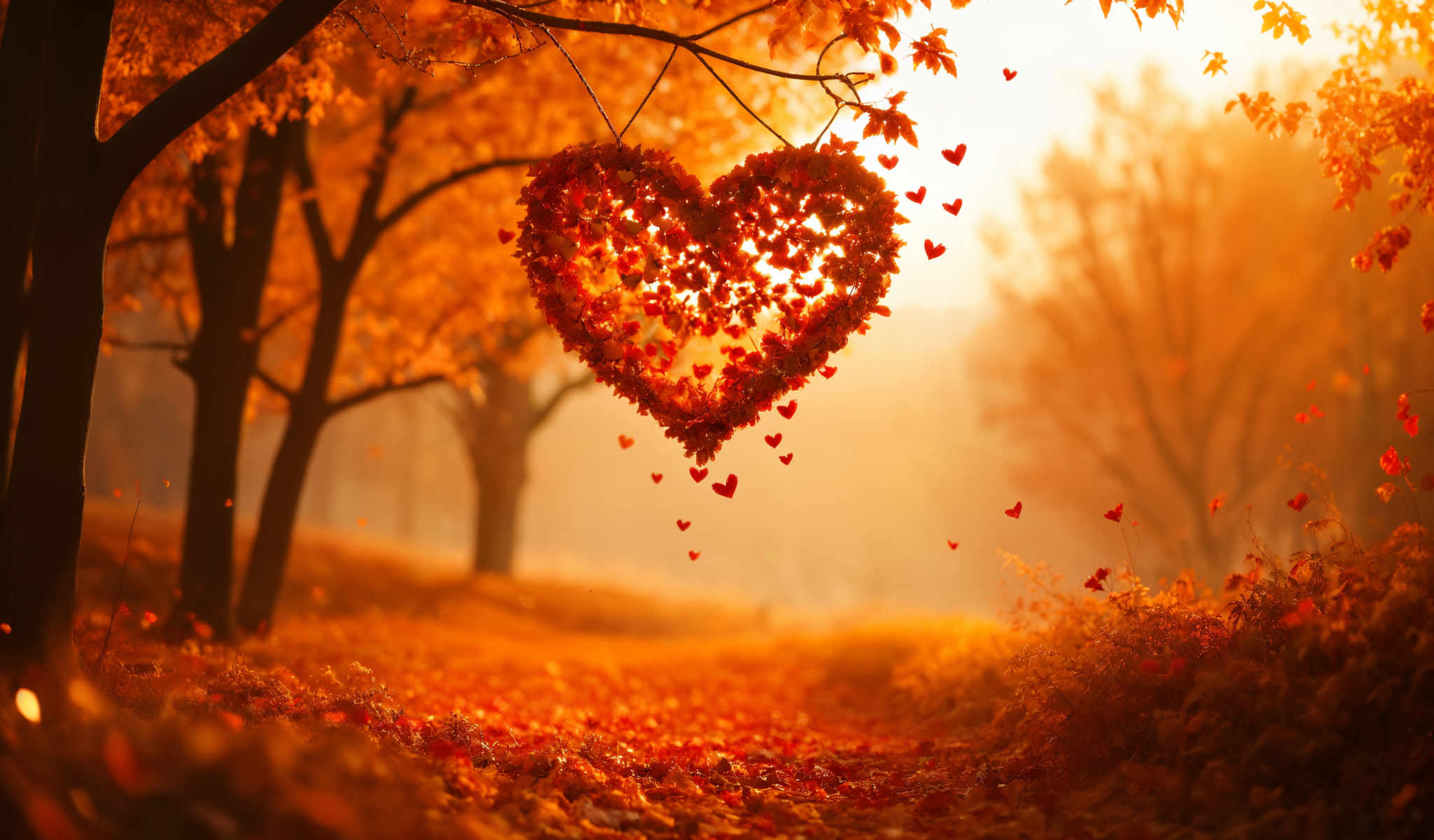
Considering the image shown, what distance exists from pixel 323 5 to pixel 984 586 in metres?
41.9

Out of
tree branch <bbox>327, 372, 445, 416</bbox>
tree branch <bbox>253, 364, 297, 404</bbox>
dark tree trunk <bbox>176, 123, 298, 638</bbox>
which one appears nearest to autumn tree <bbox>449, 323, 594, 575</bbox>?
tree branch <bbox>327, 372, 445, 416</bbox>

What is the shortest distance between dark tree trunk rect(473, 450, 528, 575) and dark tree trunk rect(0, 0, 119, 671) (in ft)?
43.8

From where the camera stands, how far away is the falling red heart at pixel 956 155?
5441mm

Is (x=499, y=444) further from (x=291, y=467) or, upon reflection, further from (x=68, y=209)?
(x=68, y=209)

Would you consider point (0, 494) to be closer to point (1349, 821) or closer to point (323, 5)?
point (323, 5)

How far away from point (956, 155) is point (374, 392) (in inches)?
287

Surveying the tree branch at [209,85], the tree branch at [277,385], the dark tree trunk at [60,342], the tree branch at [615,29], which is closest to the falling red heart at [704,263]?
the tree branch at [615,29]

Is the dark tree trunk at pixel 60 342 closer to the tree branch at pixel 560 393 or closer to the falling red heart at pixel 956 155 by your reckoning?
the falling red heart at pixel 956 155

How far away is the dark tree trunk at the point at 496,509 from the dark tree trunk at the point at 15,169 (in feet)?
43.8

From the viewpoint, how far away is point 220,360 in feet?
27.3

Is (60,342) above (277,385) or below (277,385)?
below

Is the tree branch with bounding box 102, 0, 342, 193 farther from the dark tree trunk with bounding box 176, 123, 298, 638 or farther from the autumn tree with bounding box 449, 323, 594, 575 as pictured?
the autumn tree with bounding box 449, 323, 594, 575

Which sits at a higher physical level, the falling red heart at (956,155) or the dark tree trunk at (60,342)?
the falling red heart at (956,155)

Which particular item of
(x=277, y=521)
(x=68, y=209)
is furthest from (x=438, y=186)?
(x=68, y=209)
